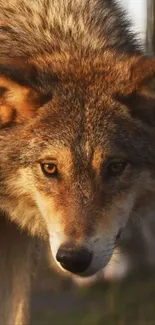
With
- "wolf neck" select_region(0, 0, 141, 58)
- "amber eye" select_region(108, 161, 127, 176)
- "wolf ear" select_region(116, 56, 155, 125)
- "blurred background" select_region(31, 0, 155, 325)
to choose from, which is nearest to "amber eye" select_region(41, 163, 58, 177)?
"amber eye" select_region(108, 161, 127, 176)

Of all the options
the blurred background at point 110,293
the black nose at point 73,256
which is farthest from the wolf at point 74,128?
the blurred background at point 110,293

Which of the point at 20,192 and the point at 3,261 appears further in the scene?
the point at 3,261

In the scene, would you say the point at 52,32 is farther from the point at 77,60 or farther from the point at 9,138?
the point at 9,138

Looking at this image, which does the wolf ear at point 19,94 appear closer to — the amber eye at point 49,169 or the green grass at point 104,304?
the amber eye at point 49,169

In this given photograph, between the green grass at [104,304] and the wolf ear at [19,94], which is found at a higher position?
the wolf ear at [19,94]

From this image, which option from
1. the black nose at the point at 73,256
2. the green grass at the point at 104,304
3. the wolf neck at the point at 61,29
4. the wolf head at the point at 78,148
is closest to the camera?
the black nose at the point at 73,256

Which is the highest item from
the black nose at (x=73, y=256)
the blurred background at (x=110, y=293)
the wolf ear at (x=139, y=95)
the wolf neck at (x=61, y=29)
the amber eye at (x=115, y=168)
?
the wolf neck at (x=61, y=29)

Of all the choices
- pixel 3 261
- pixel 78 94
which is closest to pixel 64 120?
pixel 78 94
